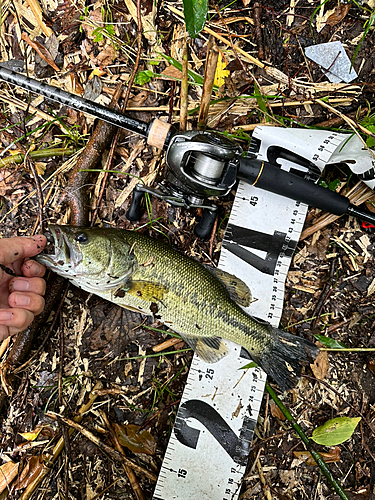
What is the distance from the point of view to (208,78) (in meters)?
2.95

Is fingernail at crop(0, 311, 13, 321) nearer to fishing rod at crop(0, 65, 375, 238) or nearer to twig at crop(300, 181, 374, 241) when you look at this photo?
fishing rod at crop(0, 65, 375, 238)

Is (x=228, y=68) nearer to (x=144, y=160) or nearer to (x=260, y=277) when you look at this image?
(x=144, y=160)

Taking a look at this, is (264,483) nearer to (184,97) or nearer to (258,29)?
(184,97)

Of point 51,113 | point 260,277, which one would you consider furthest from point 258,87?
point 51,113

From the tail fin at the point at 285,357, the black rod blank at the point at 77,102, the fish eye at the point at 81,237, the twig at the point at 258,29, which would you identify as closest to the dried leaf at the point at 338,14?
the twig at the point at 258,29

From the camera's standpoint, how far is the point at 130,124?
3131 mm

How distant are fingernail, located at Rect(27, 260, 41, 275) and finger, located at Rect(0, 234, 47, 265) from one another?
68mm

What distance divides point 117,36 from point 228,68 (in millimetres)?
1137

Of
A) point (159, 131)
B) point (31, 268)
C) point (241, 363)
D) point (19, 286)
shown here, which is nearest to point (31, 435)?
point (19, 286)

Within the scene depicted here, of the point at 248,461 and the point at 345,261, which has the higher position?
the point at 345,261

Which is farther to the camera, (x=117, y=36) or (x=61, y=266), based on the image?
(x=117, y=36)

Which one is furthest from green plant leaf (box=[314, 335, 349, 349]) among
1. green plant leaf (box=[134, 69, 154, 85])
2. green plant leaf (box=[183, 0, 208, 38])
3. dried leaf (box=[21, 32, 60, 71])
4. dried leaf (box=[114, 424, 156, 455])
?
dried leaf (box=[21, 32, 60, 71])

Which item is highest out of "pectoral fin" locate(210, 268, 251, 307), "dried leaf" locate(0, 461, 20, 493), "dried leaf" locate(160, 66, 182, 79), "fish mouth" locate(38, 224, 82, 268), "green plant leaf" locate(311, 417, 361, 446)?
"dried leaf" locate(160, 66, 182, 79)

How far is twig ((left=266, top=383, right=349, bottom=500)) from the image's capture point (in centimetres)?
323
